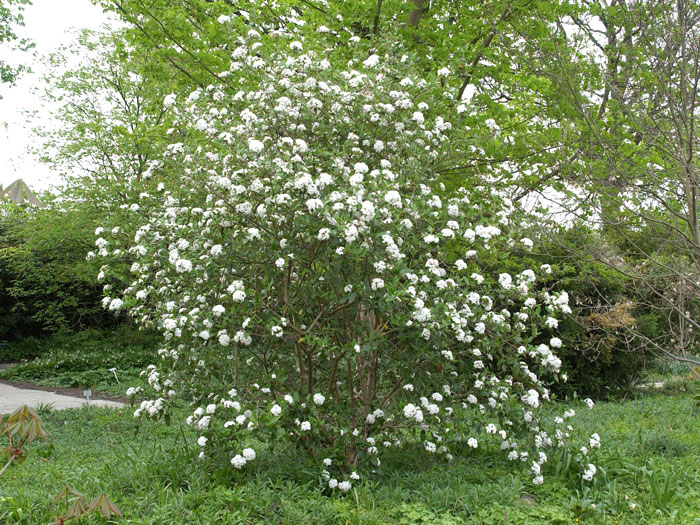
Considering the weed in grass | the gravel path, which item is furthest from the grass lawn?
the gravel path

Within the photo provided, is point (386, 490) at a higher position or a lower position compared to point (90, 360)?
higher

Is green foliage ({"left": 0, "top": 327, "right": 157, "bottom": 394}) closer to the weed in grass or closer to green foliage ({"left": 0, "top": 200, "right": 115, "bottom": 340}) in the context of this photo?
green foliage ({"left": 0, "top": 200, "right": 115, "bottom": 340})

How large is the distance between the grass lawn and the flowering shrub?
0.61ft

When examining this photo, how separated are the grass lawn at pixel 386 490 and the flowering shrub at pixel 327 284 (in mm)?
186

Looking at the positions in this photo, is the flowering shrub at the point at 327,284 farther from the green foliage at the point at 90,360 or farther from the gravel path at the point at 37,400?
the green foliage at the point at 90,360

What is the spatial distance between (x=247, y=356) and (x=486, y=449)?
215cm

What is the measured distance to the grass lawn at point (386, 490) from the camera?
3.43 m

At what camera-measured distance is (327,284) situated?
400cm

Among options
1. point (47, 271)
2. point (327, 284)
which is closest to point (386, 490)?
point (327, 284)

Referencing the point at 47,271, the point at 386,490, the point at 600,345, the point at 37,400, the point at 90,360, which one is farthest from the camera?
the point at 47,271

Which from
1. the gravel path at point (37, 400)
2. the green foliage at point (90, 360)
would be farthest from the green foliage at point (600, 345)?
the green foliage at point (90, 360)

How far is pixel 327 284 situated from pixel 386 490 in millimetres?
1384

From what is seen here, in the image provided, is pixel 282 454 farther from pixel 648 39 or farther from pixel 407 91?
pixel 648 39

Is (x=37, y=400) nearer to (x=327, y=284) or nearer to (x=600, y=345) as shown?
(x=327, y=284)
